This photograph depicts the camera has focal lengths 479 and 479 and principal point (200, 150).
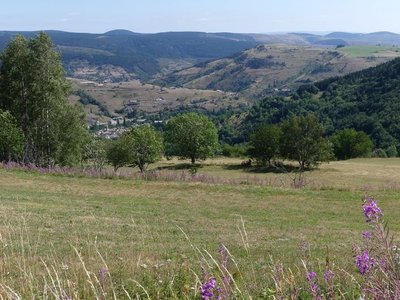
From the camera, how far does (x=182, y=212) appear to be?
769 inches

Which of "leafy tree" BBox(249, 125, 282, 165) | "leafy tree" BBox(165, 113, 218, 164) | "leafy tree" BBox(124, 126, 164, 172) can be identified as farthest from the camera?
"leafy tree" BBox(165, 113, 218, 164)

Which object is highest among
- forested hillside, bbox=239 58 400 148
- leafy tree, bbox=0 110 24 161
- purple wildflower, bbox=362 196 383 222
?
purple wildflower, bbox=362 196 383 222

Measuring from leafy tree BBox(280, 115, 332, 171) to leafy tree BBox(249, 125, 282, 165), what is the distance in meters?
1.14

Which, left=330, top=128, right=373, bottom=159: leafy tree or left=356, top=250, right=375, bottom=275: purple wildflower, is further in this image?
left=330, top=128, right=373, bottom=159: leafy tree

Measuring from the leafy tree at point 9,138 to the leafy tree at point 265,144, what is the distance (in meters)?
39.0

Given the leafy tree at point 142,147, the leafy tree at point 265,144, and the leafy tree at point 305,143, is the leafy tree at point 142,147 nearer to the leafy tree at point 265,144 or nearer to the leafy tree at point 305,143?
the leafy tree at point 265,144

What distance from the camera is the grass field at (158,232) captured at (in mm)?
5891

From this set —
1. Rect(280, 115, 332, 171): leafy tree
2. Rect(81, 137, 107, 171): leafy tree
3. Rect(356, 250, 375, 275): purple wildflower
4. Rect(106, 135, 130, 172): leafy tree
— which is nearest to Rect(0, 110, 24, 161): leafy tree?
Rect(106, 135, 130, 172): leafy tree

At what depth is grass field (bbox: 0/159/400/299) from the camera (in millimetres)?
5891

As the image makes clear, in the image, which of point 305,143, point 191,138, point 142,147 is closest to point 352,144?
point 305,143

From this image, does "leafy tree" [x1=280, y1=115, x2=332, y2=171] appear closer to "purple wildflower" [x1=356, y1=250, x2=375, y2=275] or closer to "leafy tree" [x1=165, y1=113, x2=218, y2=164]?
"leafy tree" [x1=165, y1=113, x2=218, y2=164]

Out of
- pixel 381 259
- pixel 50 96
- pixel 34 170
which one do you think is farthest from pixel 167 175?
pixel 381 259

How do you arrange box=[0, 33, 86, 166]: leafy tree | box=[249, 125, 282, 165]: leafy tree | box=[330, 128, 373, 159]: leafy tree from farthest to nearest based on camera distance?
box=[330, 128, 373, 159]: leafy tree, box=[249, 125, 282, 165]: leafy tree, box=[0, 33, 86, 166]: leafy tree

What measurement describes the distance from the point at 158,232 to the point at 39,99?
92.0 feet
